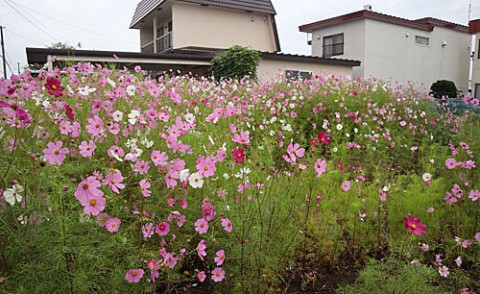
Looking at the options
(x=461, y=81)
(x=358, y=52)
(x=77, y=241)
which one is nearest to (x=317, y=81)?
(x=77, y=241)

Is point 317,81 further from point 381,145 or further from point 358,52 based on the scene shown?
point 358,52

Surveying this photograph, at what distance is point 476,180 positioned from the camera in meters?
2.65

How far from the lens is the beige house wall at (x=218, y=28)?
642 inches

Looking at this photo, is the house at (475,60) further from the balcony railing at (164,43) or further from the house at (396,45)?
the balcony railing at (164,43)

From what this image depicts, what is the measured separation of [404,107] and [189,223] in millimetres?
4866

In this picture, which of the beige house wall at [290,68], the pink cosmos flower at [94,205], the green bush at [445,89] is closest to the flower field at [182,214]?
the pink cosmos flower at [94,205]

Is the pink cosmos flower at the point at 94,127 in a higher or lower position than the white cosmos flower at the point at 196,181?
higher

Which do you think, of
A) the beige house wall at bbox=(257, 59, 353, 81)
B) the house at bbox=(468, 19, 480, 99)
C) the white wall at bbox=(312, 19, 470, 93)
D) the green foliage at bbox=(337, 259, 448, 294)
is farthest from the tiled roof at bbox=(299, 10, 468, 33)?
the green foliage at bbox=(337, 259, 448, 294)

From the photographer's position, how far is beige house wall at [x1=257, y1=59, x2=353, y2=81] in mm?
14492

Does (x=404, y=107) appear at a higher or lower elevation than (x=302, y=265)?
higher

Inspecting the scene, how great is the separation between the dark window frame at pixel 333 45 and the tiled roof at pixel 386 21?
0.66m

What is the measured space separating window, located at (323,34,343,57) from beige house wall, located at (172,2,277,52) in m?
2.89

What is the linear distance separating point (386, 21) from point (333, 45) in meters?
2.68

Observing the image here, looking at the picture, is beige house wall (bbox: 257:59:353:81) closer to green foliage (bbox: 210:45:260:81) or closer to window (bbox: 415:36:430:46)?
green foliage (bbox: 210:45:260:81)
